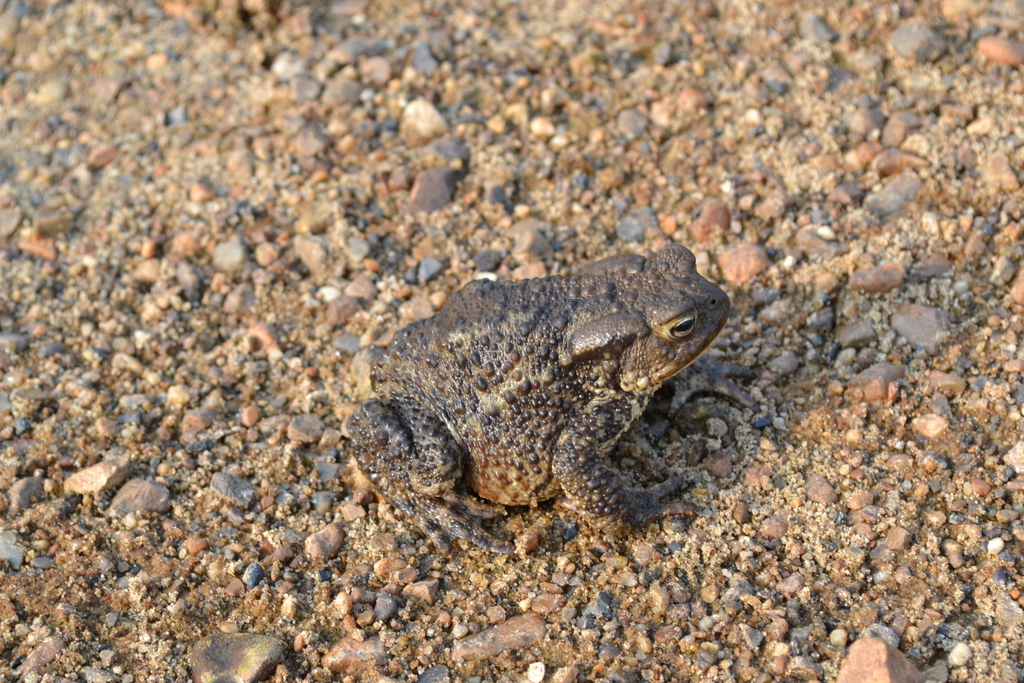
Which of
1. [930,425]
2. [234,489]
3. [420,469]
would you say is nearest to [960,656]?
[930,425]

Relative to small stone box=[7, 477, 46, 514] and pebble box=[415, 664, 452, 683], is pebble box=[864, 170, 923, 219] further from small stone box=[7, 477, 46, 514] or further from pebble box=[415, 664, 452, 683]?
small stone box=[7, 477, 46, 514]

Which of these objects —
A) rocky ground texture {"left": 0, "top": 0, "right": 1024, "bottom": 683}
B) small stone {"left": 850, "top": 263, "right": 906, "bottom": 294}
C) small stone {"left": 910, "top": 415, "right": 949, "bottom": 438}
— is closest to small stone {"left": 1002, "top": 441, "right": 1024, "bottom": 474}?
rocky ground texture {"left": 0, "top": 0, "right": 1024, "bottom": 683}

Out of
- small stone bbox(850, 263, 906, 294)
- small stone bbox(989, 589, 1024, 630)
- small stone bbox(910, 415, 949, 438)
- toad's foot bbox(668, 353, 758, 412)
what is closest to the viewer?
small stone bbox(989, 589, 1024, 630)

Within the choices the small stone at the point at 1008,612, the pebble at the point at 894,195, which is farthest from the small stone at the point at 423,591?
the pebble at the point at 894,195

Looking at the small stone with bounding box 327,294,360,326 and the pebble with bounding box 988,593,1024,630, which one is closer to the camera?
the pebble with bounding box 988,593,1024,630

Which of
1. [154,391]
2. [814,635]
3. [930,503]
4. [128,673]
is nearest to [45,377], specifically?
[154,391]

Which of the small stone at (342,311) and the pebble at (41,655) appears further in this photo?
the small stone at (342,311)

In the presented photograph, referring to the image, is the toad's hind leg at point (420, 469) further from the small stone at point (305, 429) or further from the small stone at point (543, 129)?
the small stone at point (543, 129)
